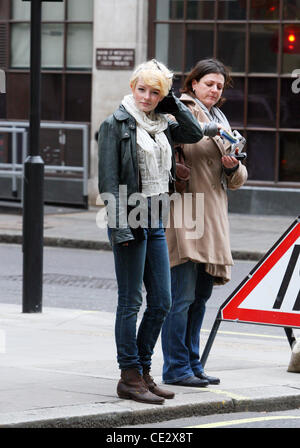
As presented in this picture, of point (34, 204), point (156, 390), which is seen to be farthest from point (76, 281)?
point (156, 390)

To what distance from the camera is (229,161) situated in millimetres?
6566

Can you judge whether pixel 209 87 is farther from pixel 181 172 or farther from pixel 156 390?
pixel 156 390

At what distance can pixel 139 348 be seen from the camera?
631 centimetres

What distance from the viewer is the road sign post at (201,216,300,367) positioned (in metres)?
7.23

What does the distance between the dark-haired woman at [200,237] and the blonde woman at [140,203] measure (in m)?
0.39

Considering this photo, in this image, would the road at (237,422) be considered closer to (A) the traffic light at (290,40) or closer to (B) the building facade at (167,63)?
(B) the building facade at (167,63)

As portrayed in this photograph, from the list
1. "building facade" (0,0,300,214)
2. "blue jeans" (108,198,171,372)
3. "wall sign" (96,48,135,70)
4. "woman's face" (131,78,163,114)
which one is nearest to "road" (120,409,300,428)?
"blue jeans" (108,198,171,372)

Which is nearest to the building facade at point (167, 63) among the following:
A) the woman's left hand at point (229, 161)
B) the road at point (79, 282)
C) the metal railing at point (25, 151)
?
the metal railing at point (25, 151)

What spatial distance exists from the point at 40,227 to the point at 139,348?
3.68 m

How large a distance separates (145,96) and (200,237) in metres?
1.01

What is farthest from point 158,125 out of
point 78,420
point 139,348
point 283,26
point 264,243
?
point 283,26

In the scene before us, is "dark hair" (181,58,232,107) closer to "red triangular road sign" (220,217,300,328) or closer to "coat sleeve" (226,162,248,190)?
"coat sleeve" (226,162,248,190)

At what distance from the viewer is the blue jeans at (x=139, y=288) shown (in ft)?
19.9

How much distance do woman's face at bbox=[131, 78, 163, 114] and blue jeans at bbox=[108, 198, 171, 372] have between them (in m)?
0.67
